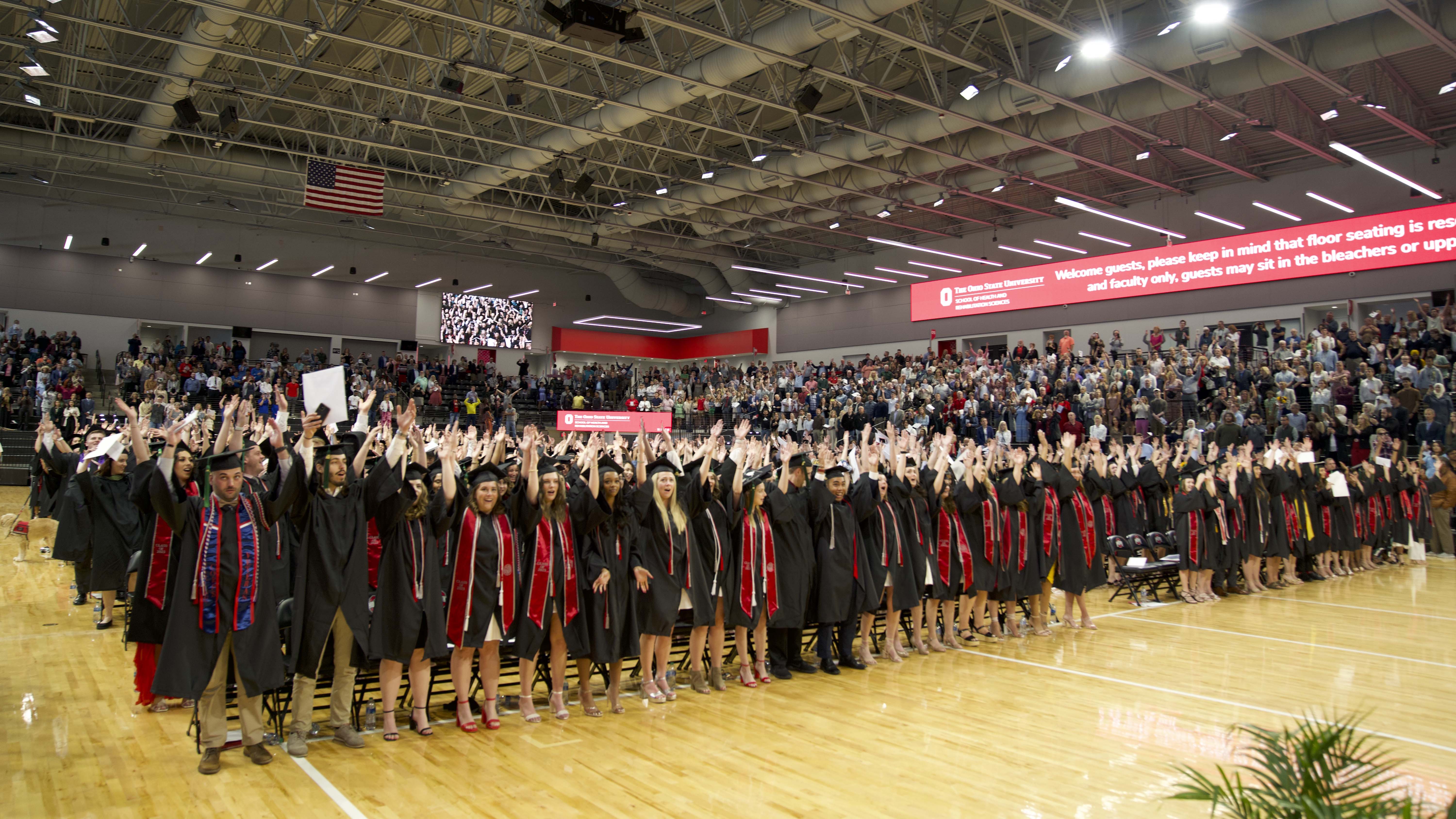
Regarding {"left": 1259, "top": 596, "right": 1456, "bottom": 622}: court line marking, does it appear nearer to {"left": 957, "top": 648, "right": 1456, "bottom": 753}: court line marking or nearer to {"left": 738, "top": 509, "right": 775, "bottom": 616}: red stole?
{"left": 957, "top": 648, "right": 1456, "bottom": 753}: court line marking

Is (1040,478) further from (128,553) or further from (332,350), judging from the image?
(332,350)

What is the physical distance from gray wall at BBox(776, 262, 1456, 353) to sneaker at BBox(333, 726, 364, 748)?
2385 cm

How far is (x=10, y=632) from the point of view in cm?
745

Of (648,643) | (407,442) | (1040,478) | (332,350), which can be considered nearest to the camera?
(407,442)

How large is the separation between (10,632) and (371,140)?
1334cm

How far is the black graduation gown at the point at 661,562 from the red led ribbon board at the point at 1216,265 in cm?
2142

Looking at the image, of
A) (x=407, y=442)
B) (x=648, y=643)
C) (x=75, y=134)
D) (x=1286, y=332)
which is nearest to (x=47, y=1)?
(x=75, y=134)

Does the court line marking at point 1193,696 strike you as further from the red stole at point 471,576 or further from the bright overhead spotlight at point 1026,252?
the bright overhead spotlight at point 1026,252

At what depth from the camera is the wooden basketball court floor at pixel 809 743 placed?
4.14 m

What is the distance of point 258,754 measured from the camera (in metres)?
4.56

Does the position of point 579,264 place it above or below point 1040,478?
above

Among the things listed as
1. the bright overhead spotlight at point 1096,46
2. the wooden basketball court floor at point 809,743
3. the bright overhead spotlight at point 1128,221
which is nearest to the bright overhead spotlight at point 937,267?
the bright overhead spotlight at point 1128,221

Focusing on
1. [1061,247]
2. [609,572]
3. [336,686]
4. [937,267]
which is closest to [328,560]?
[336,686]

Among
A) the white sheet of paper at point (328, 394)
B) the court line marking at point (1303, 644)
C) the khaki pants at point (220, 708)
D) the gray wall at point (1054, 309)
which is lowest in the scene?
A: the court line marking at point (1303, 644)
